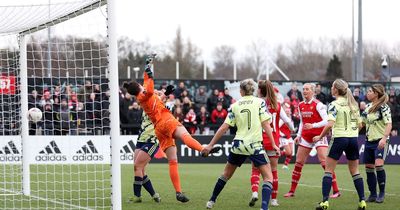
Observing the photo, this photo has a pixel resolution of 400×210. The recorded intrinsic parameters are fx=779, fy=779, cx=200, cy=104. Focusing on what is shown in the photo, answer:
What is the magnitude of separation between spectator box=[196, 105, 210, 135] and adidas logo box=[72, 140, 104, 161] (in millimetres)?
4407

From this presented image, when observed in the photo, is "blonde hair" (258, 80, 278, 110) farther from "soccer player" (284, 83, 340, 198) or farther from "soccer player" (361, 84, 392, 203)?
"soccer player" (361, 84, 392, 203)

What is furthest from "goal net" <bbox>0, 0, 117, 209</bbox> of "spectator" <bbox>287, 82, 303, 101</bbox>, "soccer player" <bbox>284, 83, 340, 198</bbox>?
"spectator" <bbox>287, 82, 303, 101</bbox>

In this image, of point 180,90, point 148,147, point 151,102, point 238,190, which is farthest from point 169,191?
point 180,90

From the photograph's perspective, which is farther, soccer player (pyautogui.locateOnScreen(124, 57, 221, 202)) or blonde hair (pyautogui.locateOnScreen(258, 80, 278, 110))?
blonde hair (pyautogui.locateOnScreen(258, 80, 278, 110))

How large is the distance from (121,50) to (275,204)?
45478 millimetres

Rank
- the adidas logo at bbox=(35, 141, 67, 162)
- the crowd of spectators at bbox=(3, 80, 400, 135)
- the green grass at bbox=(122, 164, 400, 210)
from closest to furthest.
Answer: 1. the green grass at bbox=(122, 164, 400, 210)
2. the crowd of spectators at bbox=(3, 80, 400, 135)
3. the adidas logo at bbox=(35, 141, 67, 162)

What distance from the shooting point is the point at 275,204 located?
42.9ft

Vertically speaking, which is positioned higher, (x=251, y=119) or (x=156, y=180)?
(x=251, y=119)

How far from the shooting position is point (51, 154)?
1008 inches

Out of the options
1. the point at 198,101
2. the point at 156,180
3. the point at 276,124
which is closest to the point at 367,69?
the point at 198,101

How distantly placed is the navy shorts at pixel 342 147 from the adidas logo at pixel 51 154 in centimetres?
1487

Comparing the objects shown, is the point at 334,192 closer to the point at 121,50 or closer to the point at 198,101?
the point at 198,101

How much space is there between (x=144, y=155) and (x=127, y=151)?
44.2ft

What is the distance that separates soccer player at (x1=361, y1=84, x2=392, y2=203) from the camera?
45.0 ft
